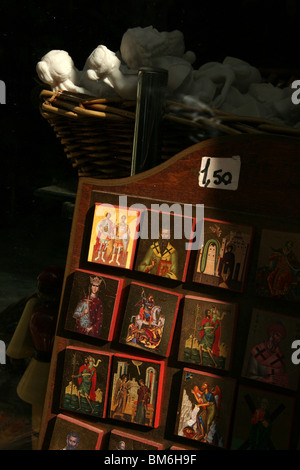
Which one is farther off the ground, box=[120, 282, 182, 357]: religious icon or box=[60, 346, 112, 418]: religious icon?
box=[120, 282, 182, 357]: religious icon

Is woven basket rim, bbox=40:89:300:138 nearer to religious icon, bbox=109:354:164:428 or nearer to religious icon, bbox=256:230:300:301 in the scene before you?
religious icon, bbox=256:230:300:301

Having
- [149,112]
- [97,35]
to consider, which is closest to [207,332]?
[149,112]

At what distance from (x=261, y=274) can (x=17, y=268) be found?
765 mm

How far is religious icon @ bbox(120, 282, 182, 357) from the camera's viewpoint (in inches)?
28.6

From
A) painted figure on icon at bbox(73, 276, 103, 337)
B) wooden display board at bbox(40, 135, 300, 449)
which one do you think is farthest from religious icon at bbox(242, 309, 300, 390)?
painted figure on icon at bbox(73, 276, 103, 337)

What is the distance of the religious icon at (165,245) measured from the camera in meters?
0.72

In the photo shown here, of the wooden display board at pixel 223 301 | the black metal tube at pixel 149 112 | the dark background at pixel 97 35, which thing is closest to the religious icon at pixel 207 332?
the wooden display board at pixel 223 301

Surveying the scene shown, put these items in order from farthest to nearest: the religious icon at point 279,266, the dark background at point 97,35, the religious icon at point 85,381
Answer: the dark background at point 97,35, the religious icon at point 85,381, the religious icon at point 279,266

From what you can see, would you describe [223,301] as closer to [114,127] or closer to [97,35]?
[114,127]

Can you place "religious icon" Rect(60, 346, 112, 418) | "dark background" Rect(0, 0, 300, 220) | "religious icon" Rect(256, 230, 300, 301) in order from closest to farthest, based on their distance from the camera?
"religious icon" Rect(256, 230, 300, 301) → "religious icon" Rect(60, 346, 112, 418) → "dark background" Rect(0, 0, 300, 220)

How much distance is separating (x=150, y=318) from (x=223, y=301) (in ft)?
0.33

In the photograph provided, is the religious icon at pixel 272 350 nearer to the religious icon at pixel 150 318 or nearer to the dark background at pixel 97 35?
the religious icon at pixel 150 318

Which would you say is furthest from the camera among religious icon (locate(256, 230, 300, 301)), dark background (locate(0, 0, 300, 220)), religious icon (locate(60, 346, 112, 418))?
dark background (locate(0, 0, 300, 220))
